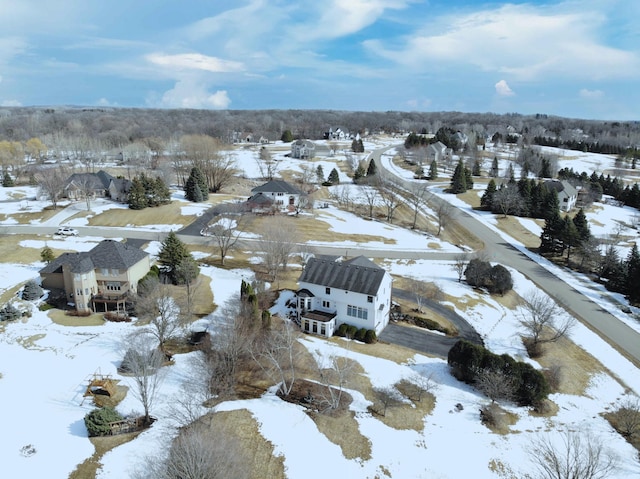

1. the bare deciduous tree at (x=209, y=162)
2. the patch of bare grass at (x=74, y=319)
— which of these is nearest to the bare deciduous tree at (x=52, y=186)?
the bare deciduous tree at (x=209, y=162)

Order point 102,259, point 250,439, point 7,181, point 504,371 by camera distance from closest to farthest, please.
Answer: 1. point 250,439
2. point 504,371
3. point 102,259
4. point 7,181

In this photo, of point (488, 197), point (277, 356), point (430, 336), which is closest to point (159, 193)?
point (277, 356)

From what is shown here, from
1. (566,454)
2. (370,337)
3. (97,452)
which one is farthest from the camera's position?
(370,337)

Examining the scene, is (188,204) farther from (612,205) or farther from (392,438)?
(612,205)

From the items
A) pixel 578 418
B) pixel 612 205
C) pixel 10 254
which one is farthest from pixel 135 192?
pixel 612 205

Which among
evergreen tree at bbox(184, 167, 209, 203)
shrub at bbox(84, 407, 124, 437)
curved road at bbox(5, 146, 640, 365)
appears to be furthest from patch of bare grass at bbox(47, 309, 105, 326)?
evergreen tree at bbox(184, 167, 209, 203)

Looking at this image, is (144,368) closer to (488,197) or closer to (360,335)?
(360,335)
